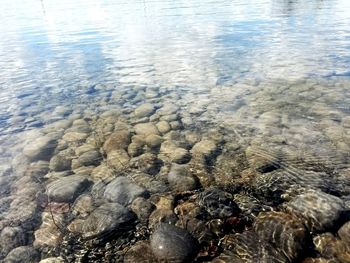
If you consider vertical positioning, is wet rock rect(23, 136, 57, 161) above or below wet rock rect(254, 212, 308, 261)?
below

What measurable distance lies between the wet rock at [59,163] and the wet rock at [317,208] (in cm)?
483

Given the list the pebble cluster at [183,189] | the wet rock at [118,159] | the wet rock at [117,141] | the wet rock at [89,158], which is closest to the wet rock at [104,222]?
the pebble cluster at [183,189]

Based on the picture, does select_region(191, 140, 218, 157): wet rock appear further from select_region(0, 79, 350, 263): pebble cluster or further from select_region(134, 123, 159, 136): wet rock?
select_region(134, 123, 159, 136): wet rock

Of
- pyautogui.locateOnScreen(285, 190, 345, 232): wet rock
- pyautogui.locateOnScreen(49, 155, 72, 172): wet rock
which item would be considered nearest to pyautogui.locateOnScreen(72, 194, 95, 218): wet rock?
pyautogui.locateOnScreen(49, 155, 72, 172): wet rock

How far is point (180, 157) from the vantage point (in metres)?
6.84

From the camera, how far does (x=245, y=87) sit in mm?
11047

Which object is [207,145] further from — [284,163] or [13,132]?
[13,132]

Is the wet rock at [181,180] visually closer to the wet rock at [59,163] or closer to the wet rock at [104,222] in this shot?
the wet rock at [104,222]

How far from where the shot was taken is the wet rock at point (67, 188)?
19.1 ft

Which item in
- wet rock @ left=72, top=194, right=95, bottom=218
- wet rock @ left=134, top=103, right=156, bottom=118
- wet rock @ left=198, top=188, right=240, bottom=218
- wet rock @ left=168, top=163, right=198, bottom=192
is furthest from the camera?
wet rock @ left=134, top=103, right=156, bottom=118

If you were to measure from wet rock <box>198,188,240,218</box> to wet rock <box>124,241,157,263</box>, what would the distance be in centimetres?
118

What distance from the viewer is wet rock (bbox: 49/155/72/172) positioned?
6.93 metres

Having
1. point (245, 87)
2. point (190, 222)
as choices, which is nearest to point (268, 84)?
point (245, 87)

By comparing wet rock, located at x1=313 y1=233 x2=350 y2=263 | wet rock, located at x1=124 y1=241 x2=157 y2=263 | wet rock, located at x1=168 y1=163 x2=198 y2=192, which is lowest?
wet rock, located at x1=168 y1=163 x2=198 y2=192
